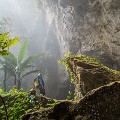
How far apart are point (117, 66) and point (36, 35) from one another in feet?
38.8

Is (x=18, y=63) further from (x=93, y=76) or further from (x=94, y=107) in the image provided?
(x=94, y=107)

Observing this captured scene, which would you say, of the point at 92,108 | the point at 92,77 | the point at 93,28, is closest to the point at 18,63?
the point at 93,28

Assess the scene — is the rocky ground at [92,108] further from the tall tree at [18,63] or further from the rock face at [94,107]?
the tall tree at [18,63]

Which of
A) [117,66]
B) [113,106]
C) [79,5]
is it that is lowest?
[113,106]

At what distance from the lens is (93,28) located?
30.5 ft

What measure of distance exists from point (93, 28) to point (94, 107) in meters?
7.24

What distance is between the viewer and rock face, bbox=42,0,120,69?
26.0 ft

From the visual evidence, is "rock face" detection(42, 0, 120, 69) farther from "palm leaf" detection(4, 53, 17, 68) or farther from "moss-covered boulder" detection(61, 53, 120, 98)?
"moss-covered boulder" detection(61, 53, 120, 98)

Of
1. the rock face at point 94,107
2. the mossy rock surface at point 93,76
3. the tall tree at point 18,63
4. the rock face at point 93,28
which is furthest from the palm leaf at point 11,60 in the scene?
the rock face at point 94,107

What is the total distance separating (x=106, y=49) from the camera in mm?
8875

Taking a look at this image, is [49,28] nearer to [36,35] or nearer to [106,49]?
[36,35]

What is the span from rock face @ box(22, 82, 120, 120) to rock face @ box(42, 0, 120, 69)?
5647 mm

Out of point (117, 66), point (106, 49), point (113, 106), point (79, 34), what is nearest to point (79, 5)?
point (79, 34)

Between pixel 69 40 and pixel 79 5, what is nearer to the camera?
pixel 79 5
